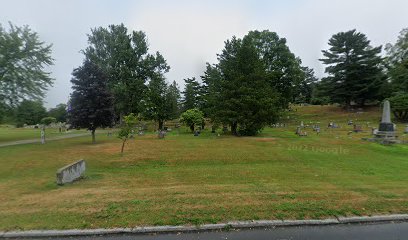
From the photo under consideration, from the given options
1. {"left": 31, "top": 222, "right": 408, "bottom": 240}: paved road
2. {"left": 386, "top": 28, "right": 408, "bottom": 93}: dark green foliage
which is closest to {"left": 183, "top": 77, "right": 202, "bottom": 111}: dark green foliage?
{"left": 386, "top": 28, "right": 408, "bottom": 93}: dark green foliage

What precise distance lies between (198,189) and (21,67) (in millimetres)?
28391

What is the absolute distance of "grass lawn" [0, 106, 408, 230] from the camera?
6320mm

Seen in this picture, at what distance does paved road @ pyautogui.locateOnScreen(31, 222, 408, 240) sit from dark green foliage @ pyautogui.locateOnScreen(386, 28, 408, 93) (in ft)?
153

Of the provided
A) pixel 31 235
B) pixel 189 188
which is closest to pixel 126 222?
pixel 31 235

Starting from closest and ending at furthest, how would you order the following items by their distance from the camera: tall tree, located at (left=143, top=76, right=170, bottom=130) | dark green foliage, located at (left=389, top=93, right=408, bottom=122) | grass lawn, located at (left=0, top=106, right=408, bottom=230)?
A: grass lawn, located at (left=0, top=106, right=408, bottom=230), dark green foliage, located at (left=389, top=93, right=408, bottom=122), tall tree, located at (left=143, top=76, right=170, bottom=130)

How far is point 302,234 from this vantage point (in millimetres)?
5605

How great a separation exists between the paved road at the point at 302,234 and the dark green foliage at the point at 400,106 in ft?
123

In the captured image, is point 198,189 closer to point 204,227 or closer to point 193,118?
point 204,227

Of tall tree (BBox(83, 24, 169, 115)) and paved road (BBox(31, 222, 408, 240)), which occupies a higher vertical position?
tall tree (BBox(83, 24, 169, 115))

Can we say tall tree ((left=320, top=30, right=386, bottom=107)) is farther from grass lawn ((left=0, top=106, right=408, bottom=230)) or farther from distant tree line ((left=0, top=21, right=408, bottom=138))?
grass lawn ((left=0, top=106, right=408, bottom=230))

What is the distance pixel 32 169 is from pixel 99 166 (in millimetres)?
2838

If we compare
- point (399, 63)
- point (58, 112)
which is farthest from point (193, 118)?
point (58, 112)

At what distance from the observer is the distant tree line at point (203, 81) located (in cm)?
2650

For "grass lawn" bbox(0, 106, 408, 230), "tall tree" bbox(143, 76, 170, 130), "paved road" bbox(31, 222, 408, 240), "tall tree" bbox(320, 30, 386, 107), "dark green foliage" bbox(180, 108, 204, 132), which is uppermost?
"tall tree" bbox(320, 30, 386, 107)
